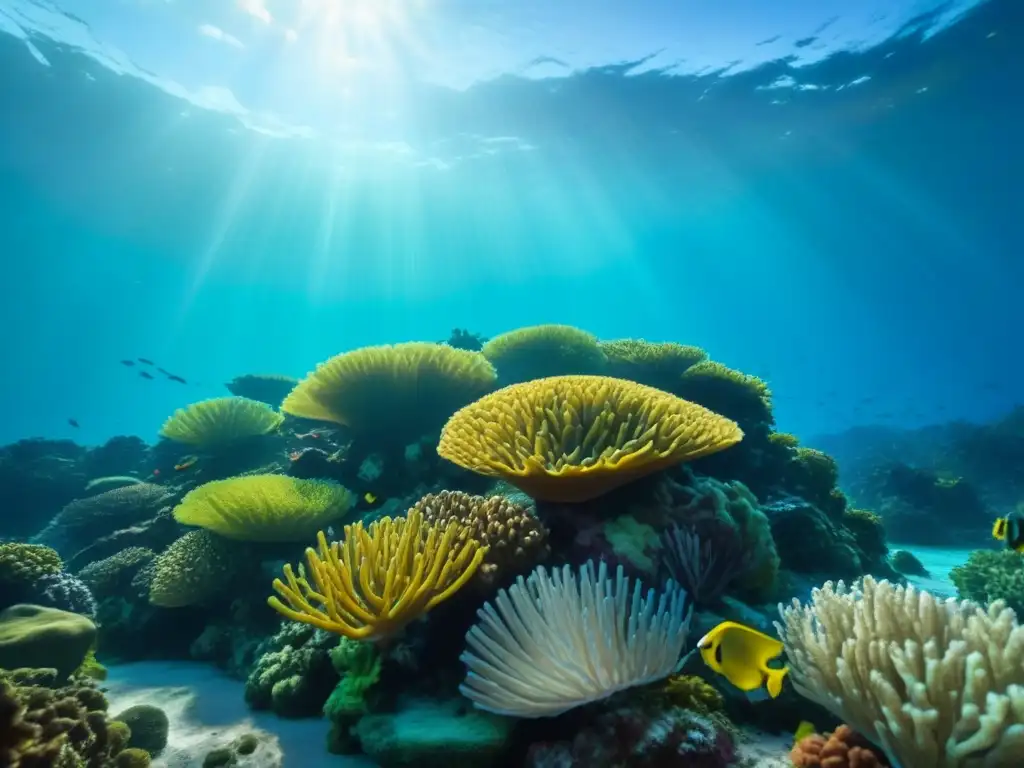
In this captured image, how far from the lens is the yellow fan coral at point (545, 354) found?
7555mm

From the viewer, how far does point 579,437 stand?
3.44 meters

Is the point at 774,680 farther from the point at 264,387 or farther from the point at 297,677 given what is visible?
the point at 264,387

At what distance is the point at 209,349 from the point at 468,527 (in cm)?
14325

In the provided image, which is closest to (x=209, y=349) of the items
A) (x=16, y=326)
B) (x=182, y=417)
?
(x=16, y=326)

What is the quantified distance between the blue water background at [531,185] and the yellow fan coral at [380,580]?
2362 cm

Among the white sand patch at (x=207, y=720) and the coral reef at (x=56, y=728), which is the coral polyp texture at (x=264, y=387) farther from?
the coral reef at (x=56, y=728)

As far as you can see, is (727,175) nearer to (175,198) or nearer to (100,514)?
(100,514)

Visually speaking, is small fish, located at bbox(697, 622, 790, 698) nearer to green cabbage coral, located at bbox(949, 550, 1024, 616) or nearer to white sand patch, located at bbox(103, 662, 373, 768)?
white sand patch, located at bbox(103, 662, 373, 768)

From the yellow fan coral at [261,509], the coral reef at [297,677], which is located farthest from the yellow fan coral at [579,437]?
the yellow fan coral at [261,509]

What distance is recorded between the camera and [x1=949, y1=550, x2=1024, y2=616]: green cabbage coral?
6.54 metres

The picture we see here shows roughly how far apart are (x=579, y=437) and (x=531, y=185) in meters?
37.7

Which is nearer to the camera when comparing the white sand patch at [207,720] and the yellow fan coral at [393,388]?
the white sand patch at [207,720]

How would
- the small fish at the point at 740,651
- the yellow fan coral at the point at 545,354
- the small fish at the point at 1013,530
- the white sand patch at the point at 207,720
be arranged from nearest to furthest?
the small fish at the point at 740,651 → the white sand patch at the point at 207,720 → the small fish at the point at 1013,530 → the yellow fan coral at the point at 545,354

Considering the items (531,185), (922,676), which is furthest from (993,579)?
(531,185)
